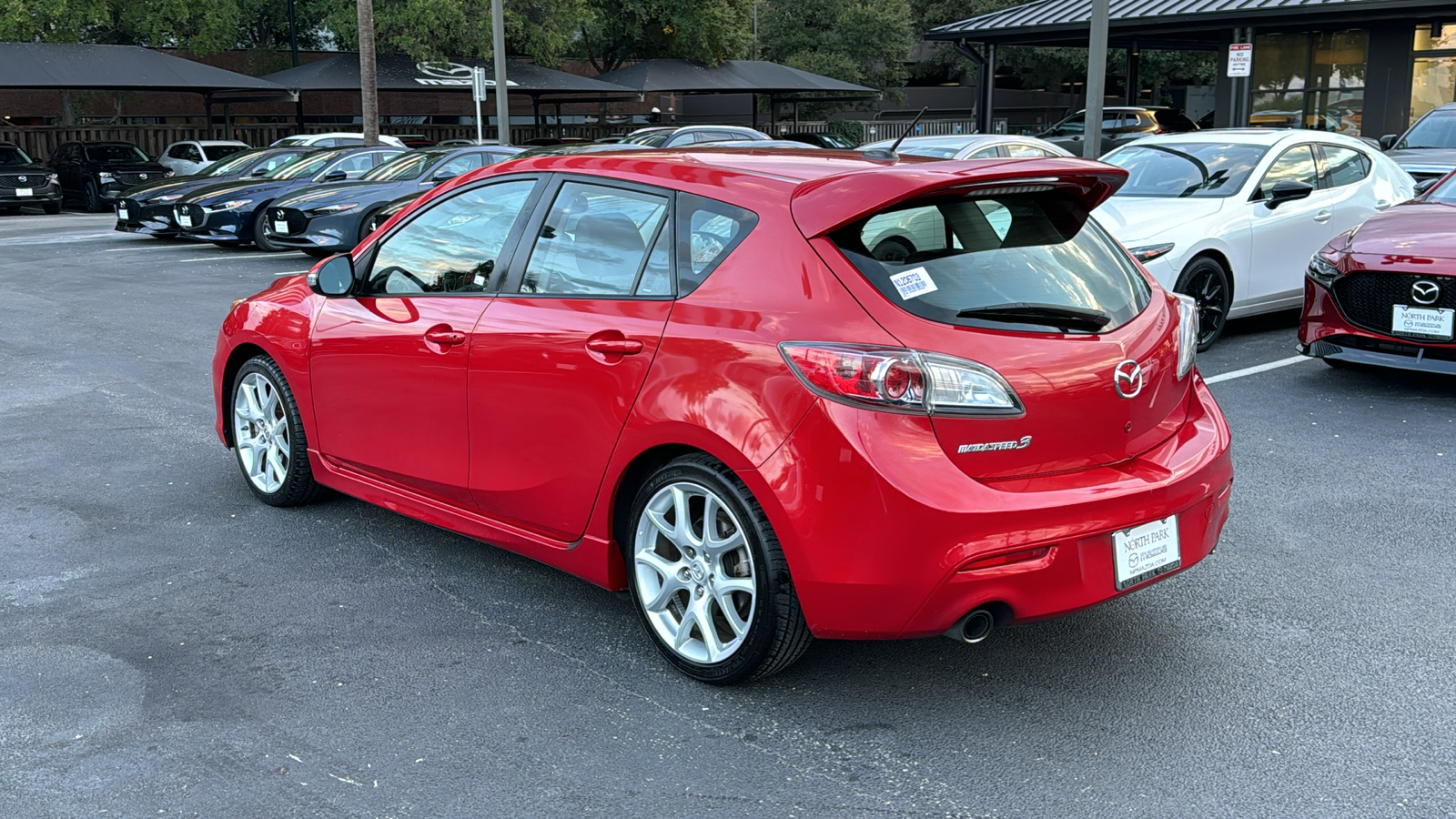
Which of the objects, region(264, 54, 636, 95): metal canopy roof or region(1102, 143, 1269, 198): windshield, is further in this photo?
region(264, 54, 636, 95): metal canopy roof

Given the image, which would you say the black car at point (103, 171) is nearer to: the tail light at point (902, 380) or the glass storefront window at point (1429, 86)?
the glass storefront window at point (1429, 86)

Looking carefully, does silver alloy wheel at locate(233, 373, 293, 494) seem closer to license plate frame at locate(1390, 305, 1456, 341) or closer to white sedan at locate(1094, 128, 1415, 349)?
white sedan at locate(1094, 128, 1415, 349)

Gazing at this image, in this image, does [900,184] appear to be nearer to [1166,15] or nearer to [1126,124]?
[1166,15]

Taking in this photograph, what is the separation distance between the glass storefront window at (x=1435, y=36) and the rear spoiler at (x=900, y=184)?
2496 centimetres

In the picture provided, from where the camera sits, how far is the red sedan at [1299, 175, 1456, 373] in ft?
24.3

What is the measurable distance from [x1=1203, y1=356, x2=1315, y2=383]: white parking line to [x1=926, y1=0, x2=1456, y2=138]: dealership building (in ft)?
51.5

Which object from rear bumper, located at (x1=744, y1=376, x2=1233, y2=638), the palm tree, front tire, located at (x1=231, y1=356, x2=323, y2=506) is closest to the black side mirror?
rear bumper, located at (x1=744, y1=376, x2=1233, y2=638)

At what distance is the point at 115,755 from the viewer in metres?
3.55

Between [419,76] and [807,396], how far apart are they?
32.8 m

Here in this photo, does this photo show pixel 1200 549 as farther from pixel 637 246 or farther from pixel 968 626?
pixel 637 246

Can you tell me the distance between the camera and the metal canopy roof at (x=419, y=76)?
33.1 meters

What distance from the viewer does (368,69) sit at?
1109 inches

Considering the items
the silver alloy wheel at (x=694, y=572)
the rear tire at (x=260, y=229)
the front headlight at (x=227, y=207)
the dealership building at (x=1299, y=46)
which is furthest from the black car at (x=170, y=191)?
the silver alloy wheel at (x=694, y=572)

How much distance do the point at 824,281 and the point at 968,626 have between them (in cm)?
104
